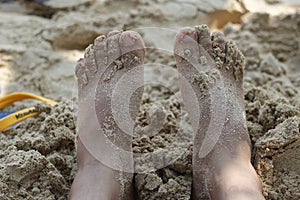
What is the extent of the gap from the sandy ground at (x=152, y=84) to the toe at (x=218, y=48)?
0.60 feet

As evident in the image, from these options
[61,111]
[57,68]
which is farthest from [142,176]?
[57,68]

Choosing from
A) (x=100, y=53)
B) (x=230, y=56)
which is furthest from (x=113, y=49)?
(x=230, y=56)

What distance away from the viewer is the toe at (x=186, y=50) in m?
1.45

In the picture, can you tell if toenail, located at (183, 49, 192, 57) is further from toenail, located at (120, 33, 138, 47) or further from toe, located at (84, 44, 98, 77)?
toe, located at (84, 44, 98, 77)

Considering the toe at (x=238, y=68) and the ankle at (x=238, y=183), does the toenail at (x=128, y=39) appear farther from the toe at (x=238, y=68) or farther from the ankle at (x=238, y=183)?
the ankle at (x=238, y=183)

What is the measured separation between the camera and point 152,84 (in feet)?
6.01

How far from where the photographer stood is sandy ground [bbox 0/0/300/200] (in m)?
1.30

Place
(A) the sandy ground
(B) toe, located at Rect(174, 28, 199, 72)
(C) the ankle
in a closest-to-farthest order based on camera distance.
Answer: (C) the ankle
(A) the sandy ground
(B) toe, located at Rect(174, 28, 199, 72)

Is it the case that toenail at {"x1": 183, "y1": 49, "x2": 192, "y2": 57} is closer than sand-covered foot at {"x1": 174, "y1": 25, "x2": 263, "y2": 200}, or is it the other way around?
sand-covered foot at {"x1": 174, "y1": 25, "x2": 263, "y2": 200}

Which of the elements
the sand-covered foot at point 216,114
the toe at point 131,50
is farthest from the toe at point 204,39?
the toe at point 131,50

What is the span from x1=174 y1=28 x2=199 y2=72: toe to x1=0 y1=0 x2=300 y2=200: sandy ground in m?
0.17

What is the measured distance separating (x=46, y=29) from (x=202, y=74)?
36.6 inches

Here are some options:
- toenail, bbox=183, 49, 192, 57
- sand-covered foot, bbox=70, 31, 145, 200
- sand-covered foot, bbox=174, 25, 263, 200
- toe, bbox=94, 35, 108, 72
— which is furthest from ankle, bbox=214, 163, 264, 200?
toe, bbox=94, 35, 108, 72

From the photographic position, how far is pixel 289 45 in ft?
6.70
